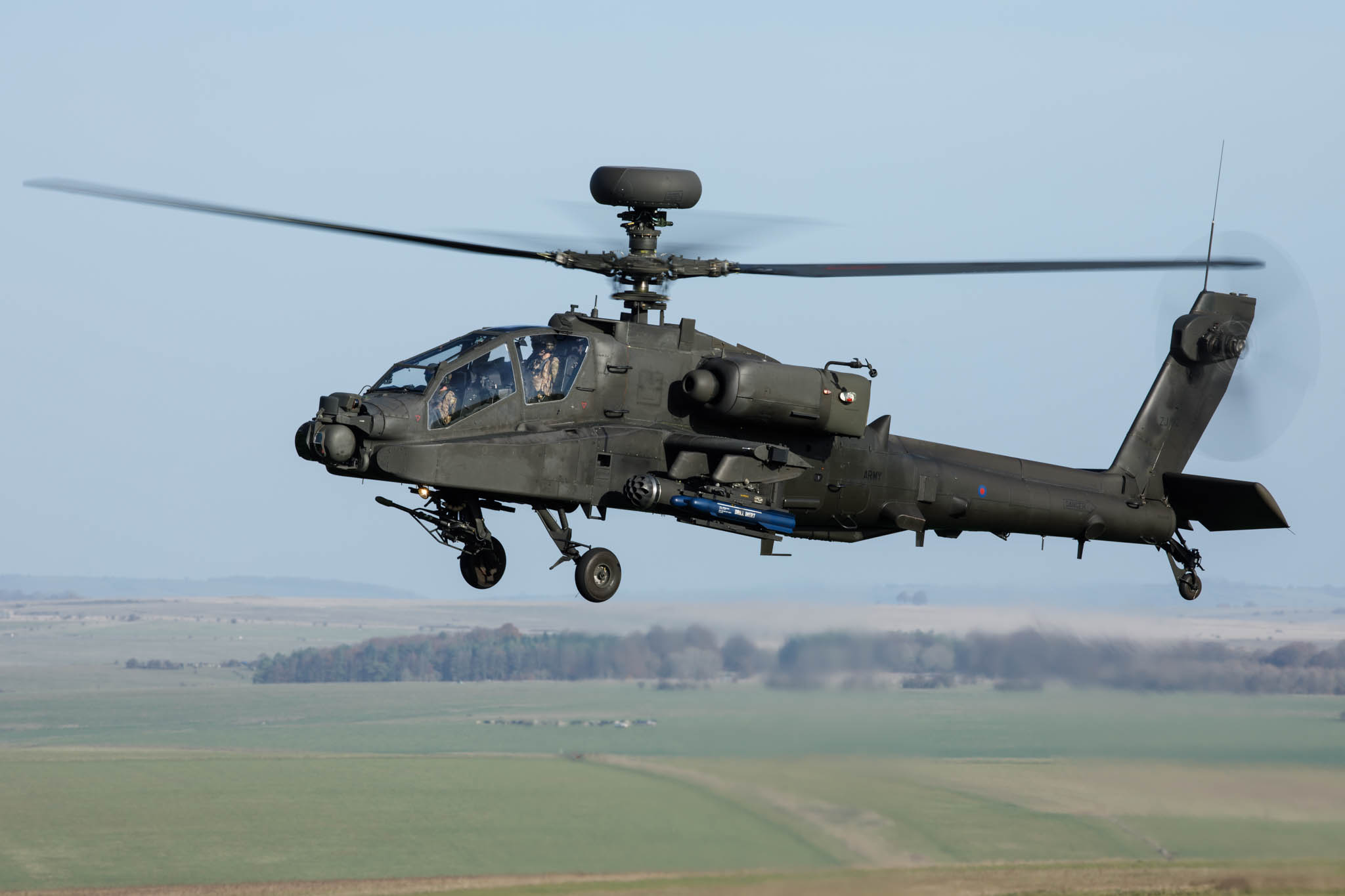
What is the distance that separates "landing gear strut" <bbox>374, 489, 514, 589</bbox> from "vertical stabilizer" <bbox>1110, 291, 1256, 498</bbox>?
10.5 m

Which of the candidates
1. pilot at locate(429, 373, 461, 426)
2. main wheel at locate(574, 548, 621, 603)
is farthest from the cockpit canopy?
main wheel at locate(574, 548, 621, 603)

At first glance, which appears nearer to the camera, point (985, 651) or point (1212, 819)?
point (985, 651)

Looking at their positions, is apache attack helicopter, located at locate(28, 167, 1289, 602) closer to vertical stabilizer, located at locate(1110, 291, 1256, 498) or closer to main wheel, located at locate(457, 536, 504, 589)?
main wheel, located at locate(457, 536, 504, 589)

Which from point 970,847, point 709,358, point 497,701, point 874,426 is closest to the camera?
point 709,358

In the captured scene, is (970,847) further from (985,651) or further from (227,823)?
(227,823)

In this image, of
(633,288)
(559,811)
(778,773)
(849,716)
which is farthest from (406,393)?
(559,811)

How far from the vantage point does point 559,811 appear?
3342 inches

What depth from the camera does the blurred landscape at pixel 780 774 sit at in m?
32.0

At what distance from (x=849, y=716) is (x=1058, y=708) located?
5.20 m

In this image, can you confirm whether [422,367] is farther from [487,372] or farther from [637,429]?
[637,429]

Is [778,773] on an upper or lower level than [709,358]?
lower

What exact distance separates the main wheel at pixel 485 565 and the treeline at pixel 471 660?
38.1 metres

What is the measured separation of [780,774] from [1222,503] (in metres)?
11.9

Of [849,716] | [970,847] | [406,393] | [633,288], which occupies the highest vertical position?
[633,288]
